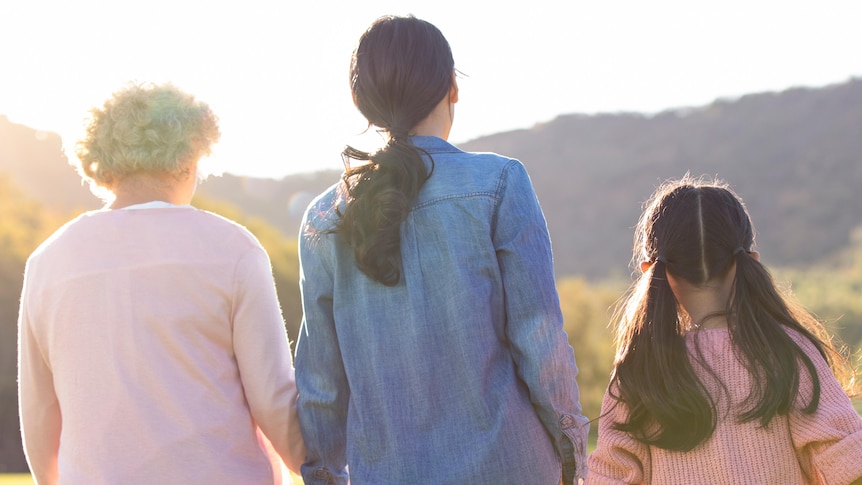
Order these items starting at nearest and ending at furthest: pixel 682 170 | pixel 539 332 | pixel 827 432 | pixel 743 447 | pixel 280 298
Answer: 1. pixel 539 332
2. pixel 827 432
3. pixel 743 447
4. pixel 280 298
5. pixel 682 170

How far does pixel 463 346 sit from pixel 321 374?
1.41ft

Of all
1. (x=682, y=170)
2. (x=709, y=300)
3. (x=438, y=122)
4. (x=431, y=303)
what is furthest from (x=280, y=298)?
(x=682, y=170)

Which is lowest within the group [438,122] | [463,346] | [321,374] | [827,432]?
[827,432]

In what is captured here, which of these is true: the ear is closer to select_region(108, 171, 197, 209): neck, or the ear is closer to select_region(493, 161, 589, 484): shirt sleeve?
select_region(493, 161, 589, 484): shirt sleeve

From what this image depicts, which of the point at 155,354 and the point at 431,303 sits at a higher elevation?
the point at 431,303

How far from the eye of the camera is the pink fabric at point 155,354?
87.8 inches

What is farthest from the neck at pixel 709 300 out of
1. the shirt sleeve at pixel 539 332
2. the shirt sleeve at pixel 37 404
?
the shirt sleeve at pixel 37 404

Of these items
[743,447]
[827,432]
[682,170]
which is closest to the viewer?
[827,432]

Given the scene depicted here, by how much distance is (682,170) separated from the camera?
215 ft

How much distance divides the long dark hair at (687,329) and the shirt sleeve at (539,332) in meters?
0.36

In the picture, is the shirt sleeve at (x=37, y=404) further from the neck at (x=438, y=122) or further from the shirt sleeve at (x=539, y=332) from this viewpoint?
the shirt sleeve at (x=539, y=332)

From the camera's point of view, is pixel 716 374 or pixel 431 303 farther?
pixel 716 374

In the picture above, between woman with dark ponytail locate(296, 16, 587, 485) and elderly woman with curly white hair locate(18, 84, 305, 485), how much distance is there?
0.19 metres

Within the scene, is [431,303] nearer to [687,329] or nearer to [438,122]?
[438,122]
